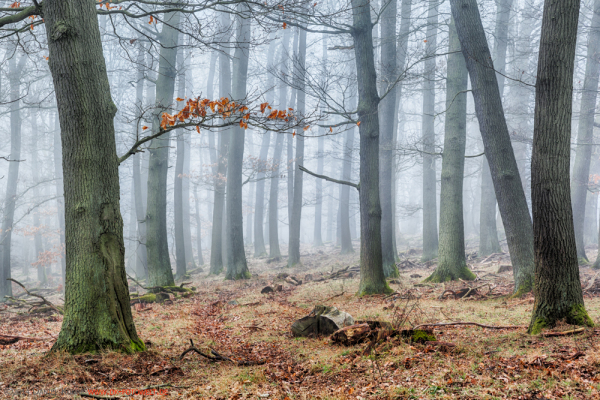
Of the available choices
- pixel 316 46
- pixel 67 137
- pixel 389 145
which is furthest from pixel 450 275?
pixel 316 46

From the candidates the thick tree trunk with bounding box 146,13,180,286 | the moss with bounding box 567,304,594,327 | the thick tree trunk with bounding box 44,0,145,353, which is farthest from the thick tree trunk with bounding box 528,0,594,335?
the thick tree trunk with bounding box 146,13,180,286

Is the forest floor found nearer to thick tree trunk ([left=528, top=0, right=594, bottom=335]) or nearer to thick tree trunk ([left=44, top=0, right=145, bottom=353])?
thick tree trunk ([left=44, top=0, right=145, bottom=353])

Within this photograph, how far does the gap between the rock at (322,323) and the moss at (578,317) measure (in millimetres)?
2649

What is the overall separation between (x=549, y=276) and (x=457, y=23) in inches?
235

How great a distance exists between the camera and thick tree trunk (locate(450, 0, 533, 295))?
24.4 ft

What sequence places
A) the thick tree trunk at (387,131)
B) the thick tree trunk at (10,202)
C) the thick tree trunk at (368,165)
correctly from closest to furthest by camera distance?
the thick tree trunk at (368,165)
the thick tree trunk at (387,131)
the thick tree trunk at (10,202)

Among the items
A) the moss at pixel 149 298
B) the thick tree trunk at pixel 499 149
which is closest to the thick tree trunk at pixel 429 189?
the thick tree trunk at pixel 499 149

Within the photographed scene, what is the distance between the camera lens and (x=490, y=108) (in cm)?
775

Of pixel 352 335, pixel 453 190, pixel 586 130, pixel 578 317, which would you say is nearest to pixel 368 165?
pixel 453 190

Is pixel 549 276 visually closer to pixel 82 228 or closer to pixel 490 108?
pixel 490 108

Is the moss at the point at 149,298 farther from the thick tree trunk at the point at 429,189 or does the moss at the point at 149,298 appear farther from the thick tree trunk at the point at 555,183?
the thick tree trunk at the point at 429,189

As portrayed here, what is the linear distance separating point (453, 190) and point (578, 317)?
6519mm

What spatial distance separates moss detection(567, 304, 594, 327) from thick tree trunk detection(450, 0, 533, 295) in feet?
10.2

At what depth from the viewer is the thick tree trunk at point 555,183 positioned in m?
4.38
